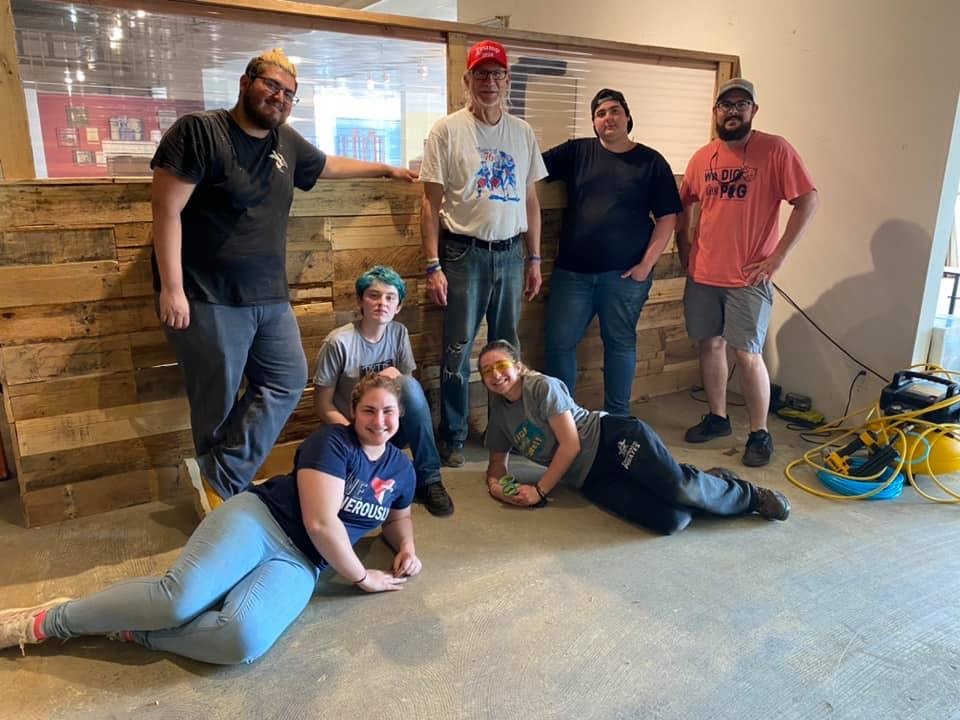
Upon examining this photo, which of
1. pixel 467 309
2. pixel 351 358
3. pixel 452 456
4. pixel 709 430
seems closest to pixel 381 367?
pixel 351 358

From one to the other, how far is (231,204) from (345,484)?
0.89m

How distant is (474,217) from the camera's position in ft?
9.23

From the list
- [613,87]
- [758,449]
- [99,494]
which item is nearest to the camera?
[99,494]

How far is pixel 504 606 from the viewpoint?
2.04m

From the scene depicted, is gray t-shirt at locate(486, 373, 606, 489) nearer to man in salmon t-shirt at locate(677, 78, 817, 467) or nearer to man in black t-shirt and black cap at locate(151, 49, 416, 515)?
man in black t-shirt and black cap at locate(151, 49, 416, 515)

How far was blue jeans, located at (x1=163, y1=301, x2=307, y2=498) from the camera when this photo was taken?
7.38ft

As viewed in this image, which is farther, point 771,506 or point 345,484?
point 771,506

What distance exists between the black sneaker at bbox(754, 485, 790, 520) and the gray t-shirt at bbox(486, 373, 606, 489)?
58 centimetres

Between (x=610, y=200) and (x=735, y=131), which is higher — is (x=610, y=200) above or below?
below

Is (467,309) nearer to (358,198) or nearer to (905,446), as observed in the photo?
(358,198)

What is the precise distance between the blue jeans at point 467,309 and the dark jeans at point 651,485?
2.09 ft

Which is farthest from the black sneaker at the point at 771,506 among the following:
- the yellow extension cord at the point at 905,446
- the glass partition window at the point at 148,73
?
the glass partition window at the point at 148,73

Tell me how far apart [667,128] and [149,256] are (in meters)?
2.64

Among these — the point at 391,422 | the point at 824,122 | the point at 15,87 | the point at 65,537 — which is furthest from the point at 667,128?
the point at 65,537
